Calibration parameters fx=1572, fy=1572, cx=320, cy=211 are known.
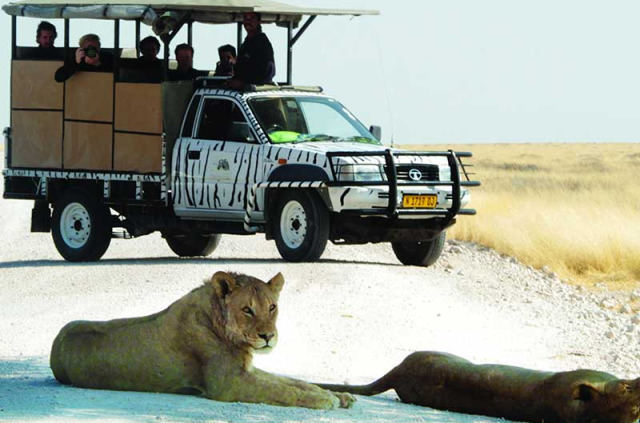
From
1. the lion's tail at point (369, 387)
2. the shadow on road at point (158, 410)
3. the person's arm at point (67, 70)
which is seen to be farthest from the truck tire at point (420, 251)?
the shadow on road at point (158, 410)

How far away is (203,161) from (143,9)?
1857mm

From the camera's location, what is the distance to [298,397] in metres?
8.64

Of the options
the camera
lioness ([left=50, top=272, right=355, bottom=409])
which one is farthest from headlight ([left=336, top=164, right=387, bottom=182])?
lioness ([left=50, top=272, right=355, bottom=409])

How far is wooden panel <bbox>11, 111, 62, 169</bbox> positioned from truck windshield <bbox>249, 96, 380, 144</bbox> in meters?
2.79

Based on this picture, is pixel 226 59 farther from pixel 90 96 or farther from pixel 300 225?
pixel 300 225

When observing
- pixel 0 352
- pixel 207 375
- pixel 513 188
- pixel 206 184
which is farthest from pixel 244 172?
pixel 513 188

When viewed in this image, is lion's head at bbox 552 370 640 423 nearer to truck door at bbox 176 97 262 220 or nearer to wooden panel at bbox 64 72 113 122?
truck door at bbox 176 97 262 220

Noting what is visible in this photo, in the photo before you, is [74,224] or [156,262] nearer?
[156,262]

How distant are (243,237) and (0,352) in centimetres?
1057

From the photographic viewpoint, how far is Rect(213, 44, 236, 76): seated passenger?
63.6ft

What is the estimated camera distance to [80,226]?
18.7 m

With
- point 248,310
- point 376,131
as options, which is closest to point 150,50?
point 376,131

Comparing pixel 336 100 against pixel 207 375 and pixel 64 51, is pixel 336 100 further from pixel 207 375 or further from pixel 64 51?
pixel 207 375

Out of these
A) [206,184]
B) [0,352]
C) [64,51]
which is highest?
[64,51]
